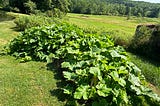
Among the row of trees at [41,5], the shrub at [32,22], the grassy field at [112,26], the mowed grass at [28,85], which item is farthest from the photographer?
the row of trees at [41,5]

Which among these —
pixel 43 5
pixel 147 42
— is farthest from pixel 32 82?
pixel 43 5

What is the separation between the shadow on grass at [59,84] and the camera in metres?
6.43

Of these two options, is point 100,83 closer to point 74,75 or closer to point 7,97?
point 74,75

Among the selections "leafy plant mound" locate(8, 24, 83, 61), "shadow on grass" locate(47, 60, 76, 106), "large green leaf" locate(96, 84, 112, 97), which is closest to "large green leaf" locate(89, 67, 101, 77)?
"large green leaf" locate(96, 84, 112, 97)

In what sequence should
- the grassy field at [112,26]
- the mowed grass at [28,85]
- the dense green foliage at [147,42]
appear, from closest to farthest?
the mowed grass at [28,85] < the dense green foliage at [147,42] < the grassy field at [112,26]

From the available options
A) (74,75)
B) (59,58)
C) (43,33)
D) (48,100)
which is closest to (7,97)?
(48,100)

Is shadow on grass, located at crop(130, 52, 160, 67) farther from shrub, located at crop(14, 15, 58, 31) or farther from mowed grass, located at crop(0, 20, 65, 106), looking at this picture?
shrub, located at crop(14, 15, 58, 31)

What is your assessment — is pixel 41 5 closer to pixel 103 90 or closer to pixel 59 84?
pixel 59 84

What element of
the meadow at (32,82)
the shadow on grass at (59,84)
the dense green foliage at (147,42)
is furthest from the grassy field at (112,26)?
the shadow on grass at (59,84)

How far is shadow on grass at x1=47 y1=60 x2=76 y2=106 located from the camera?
6.43 metres

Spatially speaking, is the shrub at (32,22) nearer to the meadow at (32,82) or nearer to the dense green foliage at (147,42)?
the dense green foliage at (147,42)

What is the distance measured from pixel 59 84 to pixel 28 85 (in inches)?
33.3

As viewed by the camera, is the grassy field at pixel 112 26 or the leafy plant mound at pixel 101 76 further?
the grassy field at pixel 112 26

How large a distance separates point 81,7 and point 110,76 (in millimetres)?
81310
